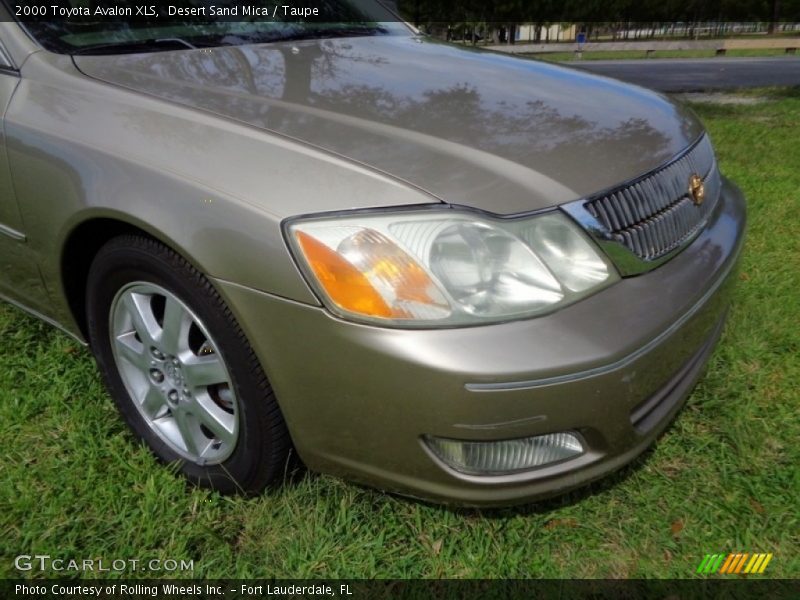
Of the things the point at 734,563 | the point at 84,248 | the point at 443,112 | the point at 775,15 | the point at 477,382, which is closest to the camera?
the point at 477,382

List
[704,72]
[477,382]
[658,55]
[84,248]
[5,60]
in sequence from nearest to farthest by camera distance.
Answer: [477,382], [84,248], [5,60], [704,72], [658,55]

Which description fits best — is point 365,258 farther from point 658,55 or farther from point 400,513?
point 658,55

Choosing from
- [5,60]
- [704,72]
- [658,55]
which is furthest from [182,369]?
[658,55]

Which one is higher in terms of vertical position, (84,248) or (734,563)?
Answer: (84,248)

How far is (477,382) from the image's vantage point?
1.46 meters

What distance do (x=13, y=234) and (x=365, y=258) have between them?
129 cm

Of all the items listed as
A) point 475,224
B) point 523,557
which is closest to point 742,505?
point 523,557

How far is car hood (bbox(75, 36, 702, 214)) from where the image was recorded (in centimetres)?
164

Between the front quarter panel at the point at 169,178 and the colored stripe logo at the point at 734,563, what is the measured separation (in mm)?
1187

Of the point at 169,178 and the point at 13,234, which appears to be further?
the point at 13,234

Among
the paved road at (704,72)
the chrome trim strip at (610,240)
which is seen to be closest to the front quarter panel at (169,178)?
the chrome trim strip at (610,240)

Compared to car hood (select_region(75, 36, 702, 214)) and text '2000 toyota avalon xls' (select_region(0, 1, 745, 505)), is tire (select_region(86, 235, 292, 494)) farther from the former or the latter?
car hood (select_region(75, 36, 702, 214))

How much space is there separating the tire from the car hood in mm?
458

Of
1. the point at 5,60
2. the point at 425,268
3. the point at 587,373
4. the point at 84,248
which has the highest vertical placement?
the point at 5,60
